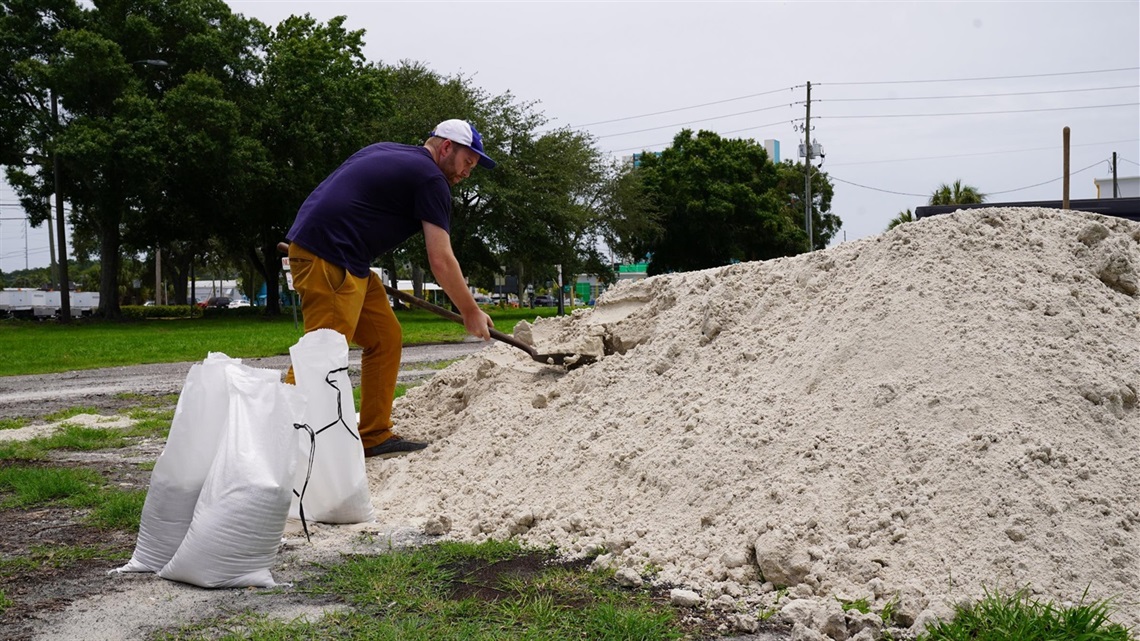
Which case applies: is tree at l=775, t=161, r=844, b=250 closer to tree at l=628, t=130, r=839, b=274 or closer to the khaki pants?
tree at l=628, t=130, r=839, b=274

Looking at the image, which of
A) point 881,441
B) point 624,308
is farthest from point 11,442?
point 881,441

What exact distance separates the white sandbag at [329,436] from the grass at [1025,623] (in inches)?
93.1

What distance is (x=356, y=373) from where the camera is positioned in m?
11.7

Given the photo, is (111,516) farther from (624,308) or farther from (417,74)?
(417,74)

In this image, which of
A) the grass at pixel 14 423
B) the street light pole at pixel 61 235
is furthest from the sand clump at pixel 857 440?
the street light pole at pixel 61 235

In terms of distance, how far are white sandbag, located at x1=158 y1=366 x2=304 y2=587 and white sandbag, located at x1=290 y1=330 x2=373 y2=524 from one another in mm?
428

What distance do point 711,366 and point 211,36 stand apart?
28.3 m

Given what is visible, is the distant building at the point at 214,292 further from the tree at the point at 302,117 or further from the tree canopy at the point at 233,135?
the tree at the point at 302,117

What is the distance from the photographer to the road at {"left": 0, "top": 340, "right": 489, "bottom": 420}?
9.27m

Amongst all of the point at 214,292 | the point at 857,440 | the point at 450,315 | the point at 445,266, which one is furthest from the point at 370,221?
the point at 214,292

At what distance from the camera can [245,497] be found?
3.23 metres

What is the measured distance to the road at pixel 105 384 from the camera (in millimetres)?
9266

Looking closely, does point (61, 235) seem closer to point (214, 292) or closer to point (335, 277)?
point (335, 277)

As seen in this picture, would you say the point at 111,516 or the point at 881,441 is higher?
the point at 881,441
